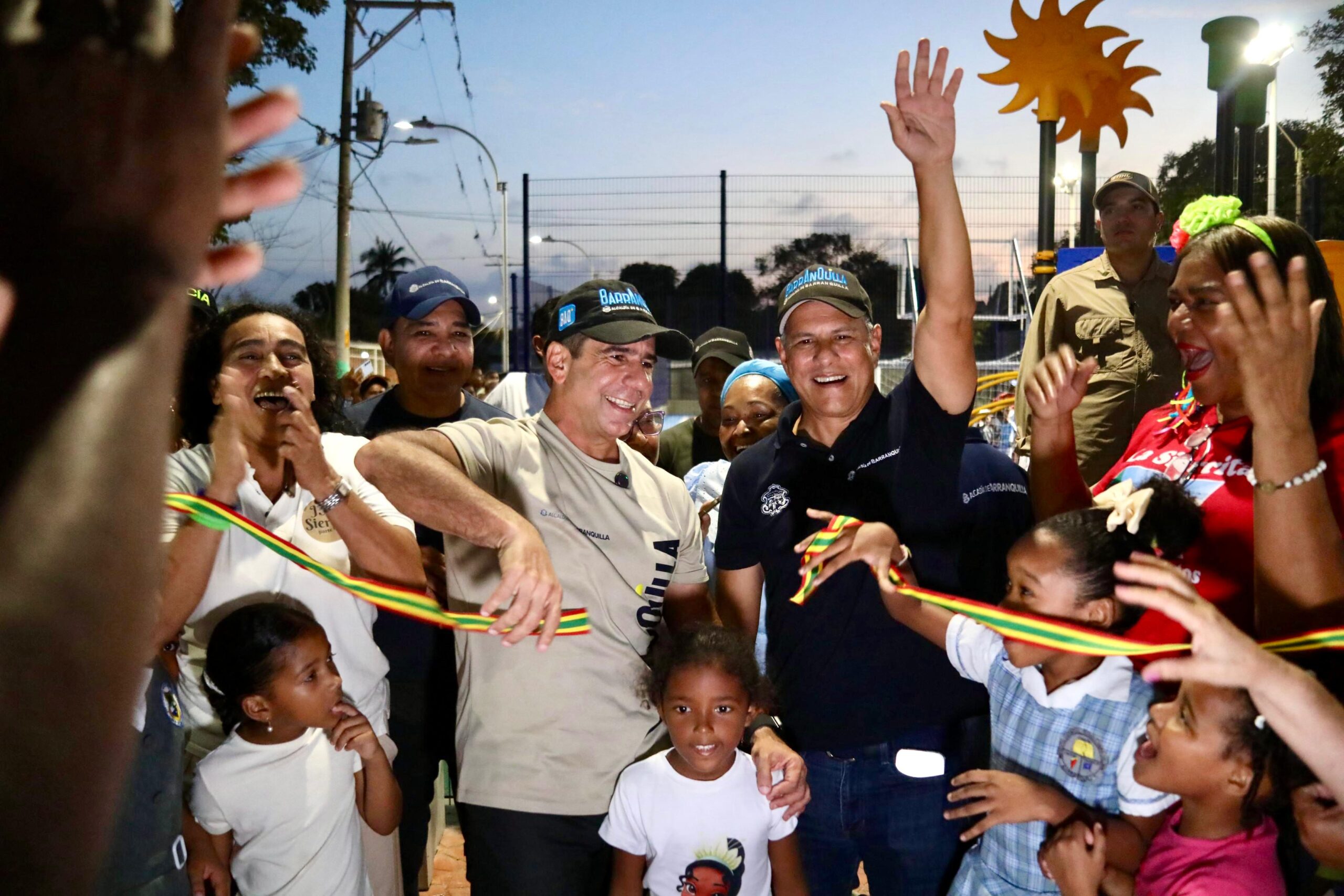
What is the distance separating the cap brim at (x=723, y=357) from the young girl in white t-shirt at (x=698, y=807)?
2963 mm

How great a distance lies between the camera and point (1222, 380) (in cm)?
257

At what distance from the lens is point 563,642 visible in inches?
109

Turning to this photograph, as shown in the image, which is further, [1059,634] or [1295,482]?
[1059,634]

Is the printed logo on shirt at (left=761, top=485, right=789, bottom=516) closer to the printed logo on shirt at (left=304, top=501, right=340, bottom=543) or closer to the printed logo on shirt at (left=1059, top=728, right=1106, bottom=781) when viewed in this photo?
the printed logo on shirt at (left=1059, top=728, right=1106, bottom=781)

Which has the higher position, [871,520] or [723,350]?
[723,350]

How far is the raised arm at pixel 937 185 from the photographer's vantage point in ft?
8.53

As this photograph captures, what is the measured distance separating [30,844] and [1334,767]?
228 cm

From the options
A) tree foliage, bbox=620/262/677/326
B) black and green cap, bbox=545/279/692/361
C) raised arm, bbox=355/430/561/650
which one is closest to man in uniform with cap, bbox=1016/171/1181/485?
black and green cap, bbox=545/279/692/361

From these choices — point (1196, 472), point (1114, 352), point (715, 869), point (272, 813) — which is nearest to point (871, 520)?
point (1196, 472)

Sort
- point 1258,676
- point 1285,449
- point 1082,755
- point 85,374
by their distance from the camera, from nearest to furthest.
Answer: point 85,374, point 1258,676, point 1285,449, point 1082,755

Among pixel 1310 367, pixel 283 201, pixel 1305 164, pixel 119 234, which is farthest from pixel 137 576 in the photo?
pixel 1305 164

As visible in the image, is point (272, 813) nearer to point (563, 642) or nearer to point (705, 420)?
point (563, 642)

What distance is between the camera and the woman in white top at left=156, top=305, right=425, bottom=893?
2.74 metres

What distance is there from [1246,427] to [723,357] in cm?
340
